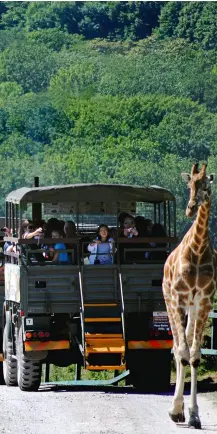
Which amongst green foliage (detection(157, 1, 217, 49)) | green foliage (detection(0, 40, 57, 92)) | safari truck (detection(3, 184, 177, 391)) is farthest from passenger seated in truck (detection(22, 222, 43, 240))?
green foliage (detection(157, 1, 217, 49))

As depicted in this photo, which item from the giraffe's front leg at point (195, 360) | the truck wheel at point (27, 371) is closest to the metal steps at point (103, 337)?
the truck wheel at point (27, 371)

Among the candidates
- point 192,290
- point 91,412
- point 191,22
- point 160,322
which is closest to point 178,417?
point 192,290

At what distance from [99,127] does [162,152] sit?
34.1ft

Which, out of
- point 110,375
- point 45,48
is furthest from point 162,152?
point 110,375

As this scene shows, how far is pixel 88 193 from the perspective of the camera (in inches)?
704

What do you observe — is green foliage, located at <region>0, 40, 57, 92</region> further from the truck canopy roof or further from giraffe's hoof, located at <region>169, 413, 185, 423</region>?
giraffe's hoof, located at <region>169, 413, 185, 423</region>

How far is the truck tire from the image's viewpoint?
706 inches

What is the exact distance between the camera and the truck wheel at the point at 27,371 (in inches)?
693

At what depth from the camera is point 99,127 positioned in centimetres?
13762

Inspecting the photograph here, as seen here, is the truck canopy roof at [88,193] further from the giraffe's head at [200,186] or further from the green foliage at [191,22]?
the green foliage at [191,22]

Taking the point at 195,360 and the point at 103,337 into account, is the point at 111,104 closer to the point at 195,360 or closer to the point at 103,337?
the point at 103,337

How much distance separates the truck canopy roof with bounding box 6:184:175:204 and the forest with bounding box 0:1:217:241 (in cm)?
8466

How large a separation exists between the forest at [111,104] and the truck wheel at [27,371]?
84863 millimetres

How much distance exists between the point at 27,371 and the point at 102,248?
5.68ft
